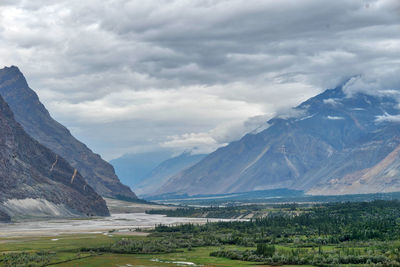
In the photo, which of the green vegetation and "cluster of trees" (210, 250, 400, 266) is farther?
the green vegetation

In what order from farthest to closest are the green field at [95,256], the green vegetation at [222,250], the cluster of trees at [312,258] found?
the green field at [95,256] → the green vegetation at [222,250] → the cluster of trees at [312,258]

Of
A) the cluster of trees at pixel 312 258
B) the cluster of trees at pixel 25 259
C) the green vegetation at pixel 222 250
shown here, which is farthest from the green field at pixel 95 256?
the cluster of trees at pixel 312 258

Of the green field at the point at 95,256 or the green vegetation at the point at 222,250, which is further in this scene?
the green field at the point at 95,256

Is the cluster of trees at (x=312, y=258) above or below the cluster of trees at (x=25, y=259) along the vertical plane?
below

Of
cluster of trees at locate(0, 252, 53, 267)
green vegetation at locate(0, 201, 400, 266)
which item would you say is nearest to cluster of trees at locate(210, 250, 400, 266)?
green vegetation at locate(0, 201, 400, 266)

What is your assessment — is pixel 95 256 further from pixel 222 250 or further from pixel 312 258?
pixel 312 258

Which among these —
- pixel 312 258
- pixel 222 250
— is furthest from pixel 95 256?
pixel 312 258

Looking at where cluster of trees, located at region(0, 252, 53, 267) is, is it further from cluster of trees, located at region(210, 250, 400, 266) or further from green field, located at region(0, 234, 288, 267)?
cluster of trees, located at region(210, 250, 400, 266)

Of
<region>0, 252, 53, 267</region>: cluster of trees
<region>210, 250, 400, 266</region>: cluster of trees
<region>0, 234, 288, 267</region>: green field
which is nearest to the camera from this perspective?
<region>210, 250, 400, 266</region>: cluster of trees

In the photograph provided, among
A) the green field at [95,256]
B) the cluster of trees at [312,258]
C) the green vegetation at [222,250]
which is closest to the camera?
the cluster of trees at [312,258]

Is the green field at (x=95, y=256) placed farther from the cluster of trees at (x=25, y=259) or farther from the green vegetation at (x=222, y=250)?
the cluster of trees at (x=25, y=259)

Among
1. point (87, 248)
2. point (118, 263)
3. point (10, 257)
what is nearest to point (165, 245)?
point (87, 248)
